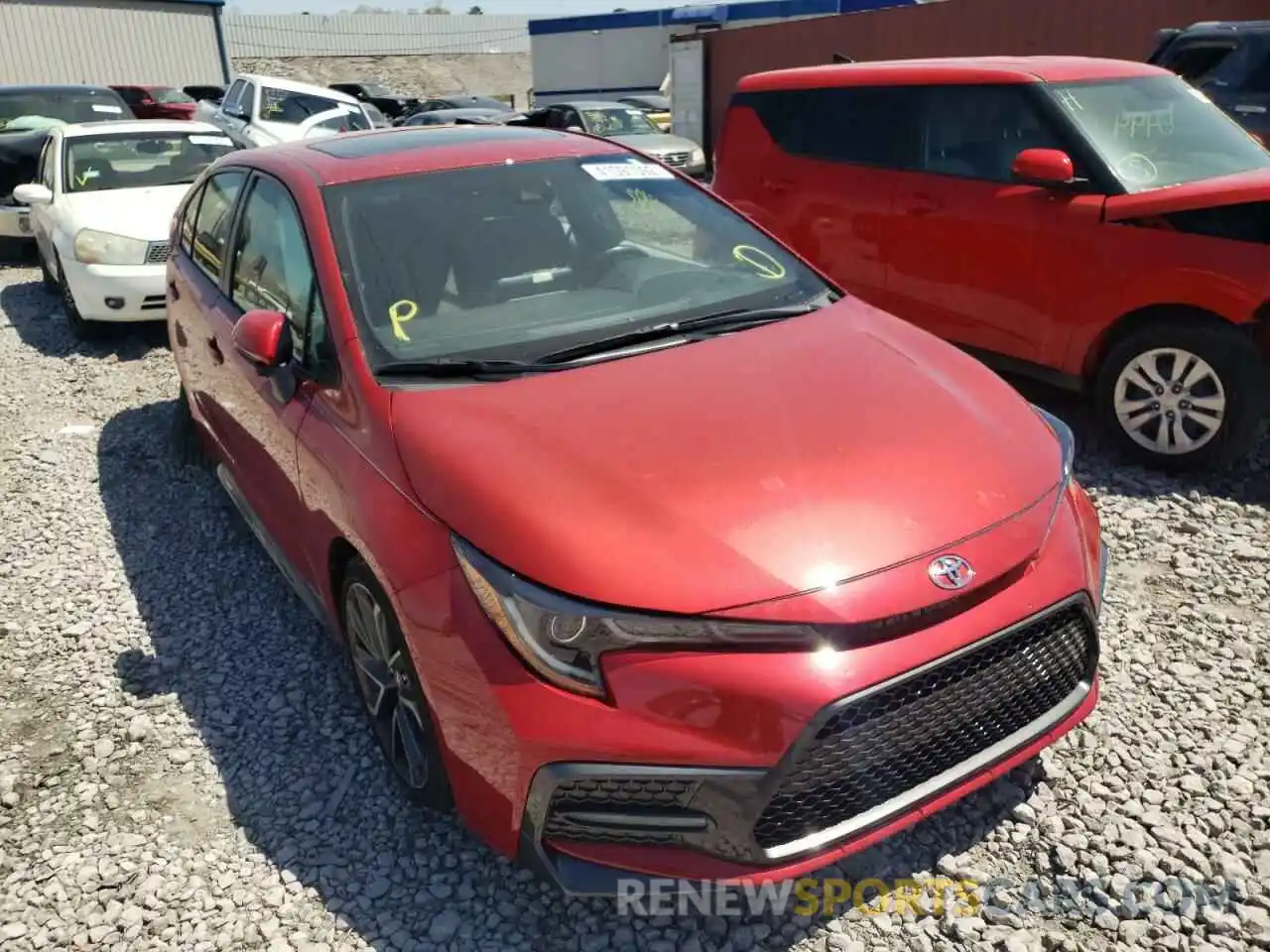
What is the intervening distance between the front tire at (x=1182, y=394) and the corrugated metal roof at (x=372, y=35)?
3973cm

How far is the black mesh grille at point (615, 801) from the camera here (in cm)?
209

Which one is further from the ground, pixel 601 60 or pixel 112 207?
pixel 112 207

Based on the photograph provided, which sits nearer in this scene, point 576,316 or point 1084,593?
point 1084,593

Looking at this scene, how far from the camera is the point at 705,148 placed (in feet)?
63.1

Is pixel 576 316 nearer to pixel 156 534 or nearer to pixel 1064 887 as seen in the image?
pixel 1064 887

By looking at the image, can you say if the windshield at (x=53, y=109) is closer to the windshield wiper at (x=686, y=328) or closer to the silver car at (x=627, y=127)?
the silver car at (x=627, y=127)

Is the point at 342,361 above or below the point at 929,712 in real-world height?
above

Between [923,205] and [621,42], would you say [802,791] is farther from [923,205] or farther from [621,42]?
[621,42]

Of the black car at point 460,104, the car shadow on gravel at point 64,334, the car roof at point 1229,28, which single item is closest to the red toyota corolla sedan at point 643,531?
the car shadow on gravel at point 64,334

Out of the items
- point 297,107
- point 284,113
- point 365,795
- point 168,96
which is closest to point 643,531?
point 365,795

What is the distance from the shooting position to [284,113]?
523 inches

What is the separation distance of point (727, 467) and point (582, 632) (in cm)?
55

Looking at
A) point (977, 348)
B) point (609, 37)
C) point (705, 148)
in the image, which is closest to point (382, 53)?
point (609, 37)

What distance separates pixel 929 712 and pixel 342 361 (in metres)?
1.77
